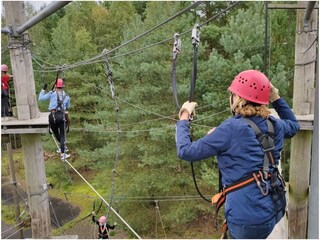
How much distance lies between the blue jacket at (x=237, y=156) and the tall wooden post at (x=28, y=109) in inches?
115

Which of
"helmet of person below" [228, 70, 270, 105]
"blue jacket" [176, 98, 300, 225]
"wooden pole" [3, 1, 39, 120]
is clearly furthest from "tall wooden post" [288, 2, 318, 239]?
"wooden pole" [3, 1, 39, 120]

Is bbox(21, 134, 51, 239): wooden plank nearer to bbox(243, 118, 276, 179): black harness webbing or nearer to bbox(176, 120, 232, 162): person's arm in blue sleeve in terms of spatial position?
bbox(176, 120, 232, 162): person's arm in blue sleeve

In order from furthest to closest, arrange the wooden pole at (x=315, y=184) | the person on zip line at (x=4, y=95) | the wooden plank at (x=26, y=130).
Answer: the person on zip line at (x=4, y=95) → the wooden plank at (x=26, y=130) → the wooden pole at (x=315, y=184)

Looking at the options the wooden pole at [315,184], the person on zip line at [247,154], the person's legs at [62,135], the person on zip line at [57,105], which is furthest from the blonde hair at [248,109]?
the person's legs at [62,135]

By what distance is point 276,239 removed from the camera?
7.00 ft

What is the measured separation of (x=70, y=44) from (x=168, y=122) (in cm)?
683

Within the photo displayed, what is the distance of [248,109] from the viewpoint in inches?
54.7

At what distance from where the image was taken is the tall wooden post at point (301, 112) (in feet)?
13.9

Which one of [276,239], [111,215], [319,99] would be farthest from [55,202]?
[319,99]

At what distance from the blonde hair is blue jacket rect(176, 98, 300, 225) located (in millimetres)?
21

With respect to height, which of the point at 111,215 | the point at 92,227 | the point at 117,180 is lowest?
the point at 92,227

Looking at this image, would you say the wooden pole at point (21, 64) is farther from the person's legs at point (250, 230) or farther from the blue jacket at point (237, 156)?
the person's legs at point (250, 230)

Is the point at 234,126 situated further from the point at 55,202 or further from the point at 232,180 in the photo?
the point at 55,202

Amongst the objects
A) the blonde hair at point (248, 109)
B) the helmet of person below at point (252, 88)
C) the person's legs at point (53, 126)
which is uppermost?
the helmet of person below at point (252, 88)
